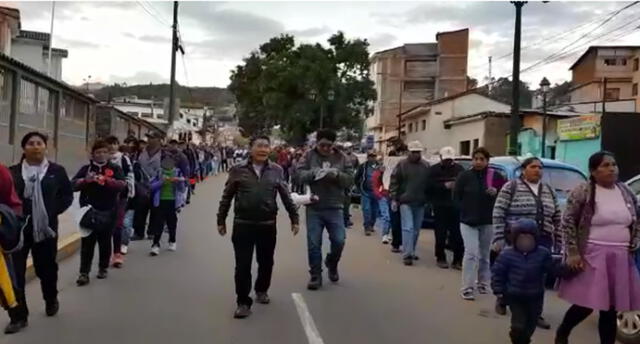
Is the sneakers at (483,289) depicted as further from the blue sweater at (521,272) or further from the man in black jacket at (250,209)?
the blue sweater at (521,272)

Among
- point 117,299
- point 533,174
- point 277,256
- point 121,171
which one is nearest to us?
point 533,174

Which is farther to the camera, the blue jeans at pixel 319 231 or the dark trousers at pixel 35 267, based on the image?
the blue jeans at pixel 319 231

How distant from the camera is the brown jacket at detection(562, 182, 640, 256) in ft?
19.6

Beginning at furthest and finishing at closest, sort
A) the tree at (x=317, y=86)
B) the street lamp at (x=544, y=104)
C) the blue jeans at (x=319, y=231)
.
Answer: the tree at (x=317, y=86)
the street lamp at (x=544, y=104)
the blue jeans at (x=319, y=231)

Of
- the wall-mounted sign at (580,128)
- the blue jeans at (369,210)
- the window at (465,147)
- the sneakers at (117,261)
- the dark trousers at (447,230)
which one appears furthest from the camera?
the window at (465,147)

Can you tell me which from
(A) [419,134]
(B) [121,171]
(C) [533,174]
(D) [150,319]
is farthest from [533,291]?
(A) [419,134]

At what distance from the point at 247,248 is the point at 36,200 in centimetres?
202

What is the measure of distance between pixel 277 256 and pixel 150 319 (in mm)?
4636

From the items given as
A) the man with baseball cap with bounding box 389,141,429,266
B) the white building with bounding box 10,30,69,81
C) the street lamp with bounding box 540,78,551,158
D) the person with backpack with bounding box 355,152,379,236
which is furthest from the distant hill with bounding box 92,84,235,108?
the man with baseball cap with bounding box 389,141,429,266

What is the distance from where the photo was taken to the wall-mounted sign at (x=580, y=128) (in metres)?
23.6

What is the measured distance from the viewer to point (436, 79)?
7575 centimetres

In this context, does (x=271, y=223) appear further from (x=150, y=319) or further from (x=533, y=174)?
(x=533, y=174)

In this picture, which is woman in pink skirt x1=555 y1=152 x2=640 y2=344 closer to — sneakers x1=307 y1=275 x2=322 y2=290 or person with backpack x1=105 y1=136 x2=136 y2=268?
sneakers x1=307 y1=275 x2=322 y2=290

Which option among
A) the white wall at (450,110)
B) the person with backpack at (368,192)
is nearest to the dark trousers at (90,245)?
the person with backpack at (368,192)
